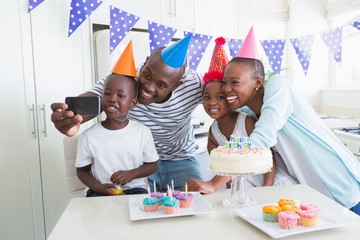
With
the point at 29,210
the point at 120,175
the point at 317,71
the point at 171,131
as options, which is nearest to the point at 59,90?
the point at 29,210

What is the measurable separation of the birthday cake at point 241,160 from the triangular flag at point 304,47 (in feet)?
5.62

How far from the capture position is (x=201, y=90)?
5.71 feet

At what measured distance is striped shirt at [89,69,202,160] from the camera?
1.68 metres

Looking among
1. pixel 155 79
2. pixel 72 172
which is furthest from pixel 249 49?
pixel 72 172

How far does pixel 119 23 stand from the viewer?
2186mm

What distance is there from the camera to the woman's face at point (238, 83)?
1.43 meters

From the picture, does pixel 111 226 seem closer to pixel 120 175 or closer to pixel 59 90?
pixel 120 175

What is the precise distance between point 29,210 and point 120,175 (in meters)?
1.03

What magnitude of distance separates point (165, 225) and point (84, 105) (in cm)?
61

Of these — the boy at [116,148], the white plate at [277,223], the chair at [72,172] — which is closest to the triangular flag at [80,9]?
the boy at [116,148]

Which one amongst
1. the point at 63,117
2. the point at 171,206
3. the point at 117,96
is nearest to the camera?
the point at 171,206

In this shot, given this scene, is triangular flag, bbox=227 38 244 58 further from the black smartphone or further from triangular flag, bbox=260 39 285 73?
the black smartphone

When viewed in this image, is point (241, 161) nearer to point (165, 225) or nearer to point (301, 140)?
point (165, 225)

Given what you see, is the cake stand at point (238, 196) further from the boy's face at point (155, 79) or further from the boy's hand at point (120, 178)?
the boy's face at point (155, 79)
